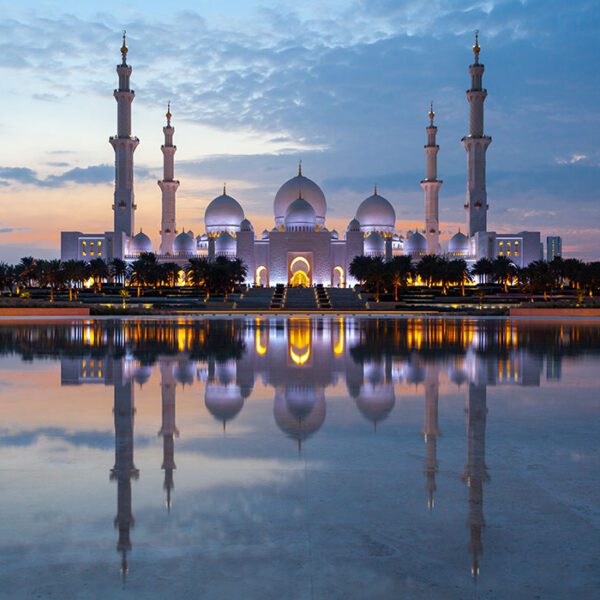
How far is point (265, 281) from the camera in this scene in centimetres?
7362

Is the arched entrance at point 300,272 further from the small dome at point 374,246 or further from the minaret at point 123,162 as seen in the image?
the minaret at point 123,162

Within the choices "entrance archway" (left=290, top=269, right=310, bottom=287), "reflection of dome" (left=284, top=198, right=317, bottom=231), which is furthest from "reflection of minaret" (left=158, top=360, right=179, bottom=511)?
"entrance archway" (left=290, top=269, right=310, bottom=287)

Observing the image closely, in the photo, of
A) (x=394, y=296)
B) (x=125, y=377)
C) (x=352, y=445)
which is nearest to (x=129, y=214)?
(x=394, y=296)

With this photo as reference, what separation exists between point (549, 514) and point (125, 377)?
716 centimetres

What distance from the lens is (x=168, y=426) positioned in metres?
6.88

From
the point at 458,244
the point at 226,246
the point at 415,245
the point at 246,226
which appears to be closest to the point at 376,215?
the point at 415,245

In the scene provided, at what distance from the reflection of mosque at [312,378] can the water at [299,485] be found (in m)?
0.04

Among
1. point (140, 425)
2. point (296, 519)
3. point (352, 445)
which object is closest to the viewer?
point (296, 519)

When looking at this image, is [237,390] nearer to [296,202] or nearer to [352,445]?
[352,445]

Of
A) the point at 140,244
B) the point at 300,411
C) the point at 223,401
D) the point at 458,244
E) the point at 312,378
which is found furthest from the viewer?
the point at 458,244

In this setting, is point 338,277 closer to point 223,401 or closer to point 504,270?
point 504,270

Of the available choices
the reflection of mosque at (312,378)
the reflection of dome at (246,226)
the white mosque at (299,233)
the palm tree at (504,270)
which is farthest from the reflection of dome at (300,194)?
the reflection of mosque at (312,378)

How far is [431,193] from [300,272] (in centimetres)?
1602

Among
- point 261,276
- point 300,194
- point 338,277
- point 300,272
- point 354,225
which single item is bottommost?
point 338,277
